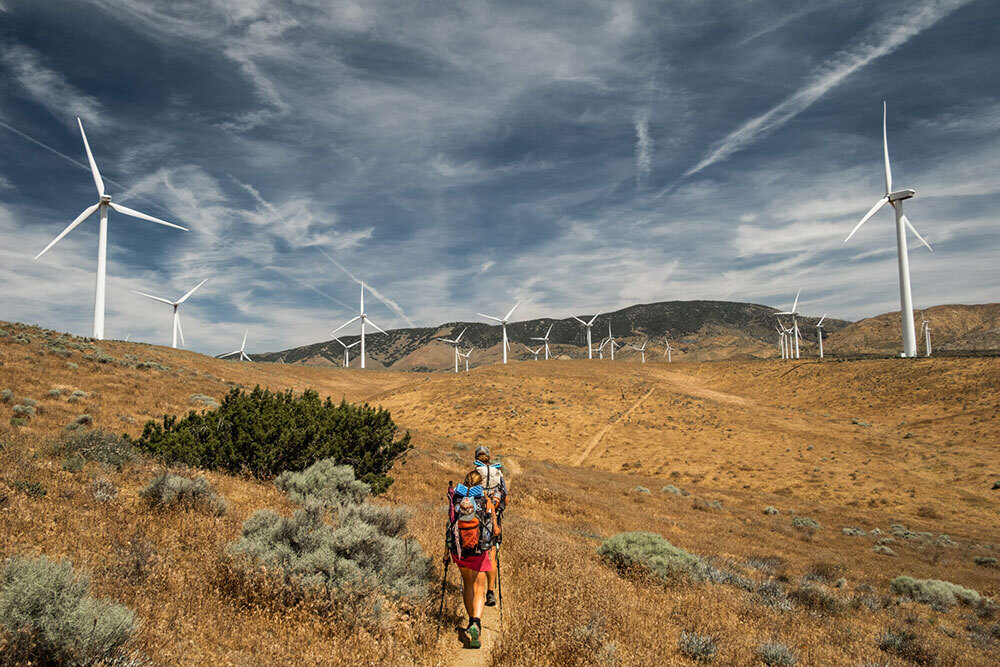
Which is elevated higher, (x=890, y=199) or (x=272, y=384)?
(x=890, y=199)

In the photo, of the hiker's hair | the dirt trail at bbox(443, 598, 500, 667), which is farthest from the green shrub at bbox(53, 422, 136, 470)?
the dirt trail at bbox(443, 598, 500, 667)

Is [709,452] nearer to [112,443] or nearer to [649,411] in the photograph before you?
[649,411]

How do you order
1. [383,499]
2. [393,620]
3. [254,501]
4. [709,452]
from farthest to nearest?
[709,452], [383,499], [254,501], [393,620]

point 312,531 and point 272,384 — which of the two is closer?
point 312,531

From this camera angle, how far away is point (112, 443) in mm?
10828

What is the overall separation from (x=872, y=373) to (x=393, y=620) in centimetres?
7924

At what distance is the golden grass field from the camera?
623 centimetres

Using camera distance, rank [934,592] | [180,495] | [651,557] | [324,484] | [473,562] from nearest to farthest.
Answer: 1. [473,562]
2. [180,495]
3. [324,484]
4. [651,557]
5. [934,592]

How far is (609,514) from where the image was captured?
69.4ft

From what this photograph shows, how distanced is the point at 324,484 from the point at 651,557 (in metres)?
7.29

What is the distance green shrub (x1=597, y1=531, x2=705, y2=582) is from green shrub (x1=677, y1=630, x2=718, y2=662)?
11.6 ft

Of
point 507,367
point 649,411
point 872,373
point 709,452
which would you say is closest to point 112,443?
point 709,452

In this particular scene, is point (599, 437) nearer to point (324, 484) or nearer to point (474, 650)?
point (324, 484)

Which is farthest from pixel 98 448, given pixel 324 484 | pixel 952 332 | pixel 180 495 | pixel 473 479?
pixel 952 332
